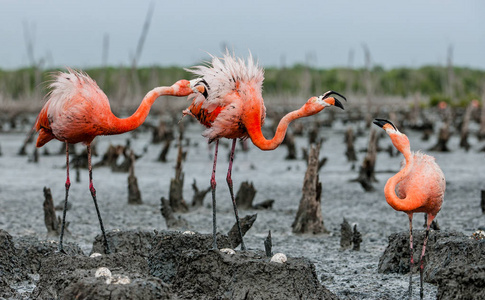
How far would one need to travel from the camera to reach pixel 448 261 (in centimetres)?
492

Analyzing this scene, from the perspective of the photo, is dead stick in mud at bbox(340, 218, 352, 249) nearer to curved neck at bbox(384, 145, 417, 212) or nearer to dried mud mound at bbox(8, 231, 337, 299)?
dried mud mound at bbox(8, 231, 337, 299)

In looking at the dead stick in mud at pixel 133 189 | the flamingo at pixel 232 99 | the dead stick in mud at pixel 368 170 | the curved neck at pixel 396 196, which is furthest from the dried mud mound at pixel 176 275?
the dead stick in mud at pixel 368 170

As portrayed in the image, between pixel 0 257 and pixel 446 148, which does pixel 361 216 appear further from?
pixel 446 148

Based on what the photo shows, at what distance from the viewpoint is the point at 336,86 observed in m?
A: 57.4

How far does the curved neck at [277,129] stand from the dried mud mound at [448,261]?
143cm

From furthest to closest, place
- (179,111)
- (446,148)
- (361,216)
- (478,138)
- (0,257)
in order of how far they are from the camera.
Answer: (179,111)
(478,138)
(446,148)
(361,216)
(0,257)

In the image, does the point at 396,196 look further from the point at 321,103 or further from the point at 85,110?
the point at 85,110

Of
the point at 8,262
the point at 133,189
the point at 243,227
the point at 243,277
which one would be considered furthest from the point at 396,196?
the point at 133,189

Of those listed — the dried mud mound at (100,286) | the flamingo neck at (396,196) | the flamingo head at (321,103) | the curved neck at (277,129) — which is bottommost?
the dried mud mound at (100,286)

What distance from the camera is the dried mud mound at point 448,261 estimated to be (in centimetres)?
394

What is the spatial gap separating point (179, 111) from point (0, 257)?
32113mm

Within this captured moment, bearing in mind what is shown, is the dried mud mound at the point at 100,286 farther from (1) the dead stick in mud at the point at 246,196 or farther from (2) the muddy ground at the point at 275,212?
(1) the dead stick in mud at the point at 246,196

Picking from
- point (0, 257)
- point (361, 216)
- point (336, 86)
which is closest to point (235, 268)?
point (0, 257)

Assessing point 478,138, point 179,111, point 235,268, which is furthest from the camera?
point 179,111
